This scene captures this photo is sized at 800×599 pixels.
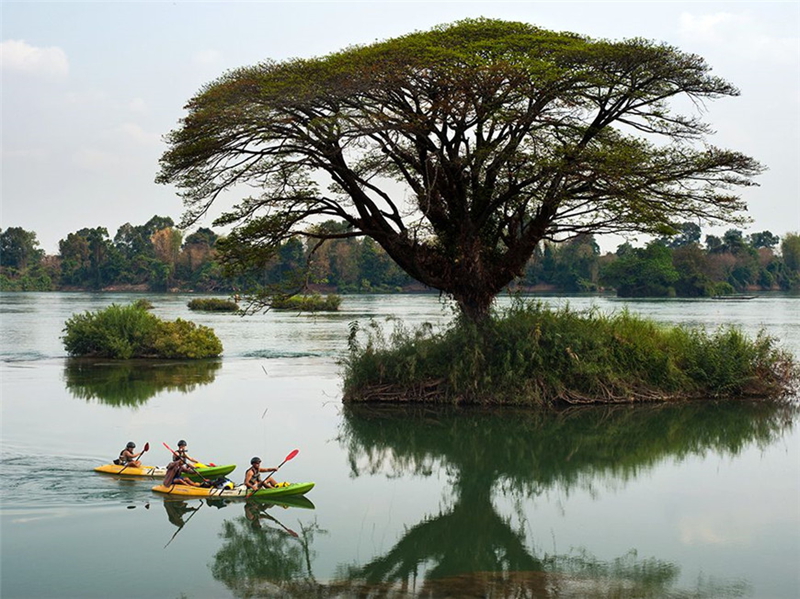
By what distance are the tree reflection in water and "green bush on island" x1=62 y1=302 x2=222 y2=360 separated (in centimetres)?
1303

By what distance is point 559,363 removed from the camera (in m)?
21.2

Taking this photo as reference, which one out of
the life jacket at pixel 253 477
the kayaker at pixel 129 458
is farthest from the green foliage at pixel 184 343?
the life jacket at pixel 253 477

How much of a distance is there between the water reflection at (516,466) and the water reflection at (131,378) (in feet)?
20.0

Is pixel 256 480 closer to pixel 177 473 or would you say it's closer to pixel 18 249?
pixel 177 473

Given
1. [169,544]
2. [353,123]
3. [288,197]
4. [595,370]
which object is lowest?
[169,544]

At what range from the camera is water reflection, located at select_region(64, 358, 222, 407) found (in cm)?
2316

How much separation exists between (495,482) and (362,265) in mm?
77707

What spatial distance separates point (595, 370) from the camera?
20969 mm

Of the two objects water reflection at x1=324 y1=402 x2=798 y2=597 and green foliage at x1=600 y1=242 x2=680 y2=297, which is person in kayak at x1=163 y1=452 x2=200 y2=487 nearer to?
water reflection at x1=324 y1=402 x2=798 y2=597

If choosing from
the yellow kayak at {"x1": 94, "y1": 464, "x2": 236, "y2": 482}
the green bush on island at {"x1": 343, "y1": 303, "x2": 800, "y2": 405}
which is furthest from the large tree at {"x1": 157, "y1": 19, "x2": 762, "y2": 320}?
the yellow kayak at {"x1": 94, "y1": 464, "x2": 236, "y2": 482}

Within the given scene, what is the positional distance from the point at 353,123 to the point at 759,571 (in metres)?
12.8

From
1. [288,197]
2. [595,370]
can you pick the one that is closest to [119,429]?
[288,197]

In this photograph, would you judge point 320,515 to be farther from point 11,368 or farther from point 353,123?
point 11,368

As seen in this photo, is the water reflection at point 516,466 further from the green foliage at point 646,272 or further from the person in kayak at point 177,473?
the green foliage at point 646,272
